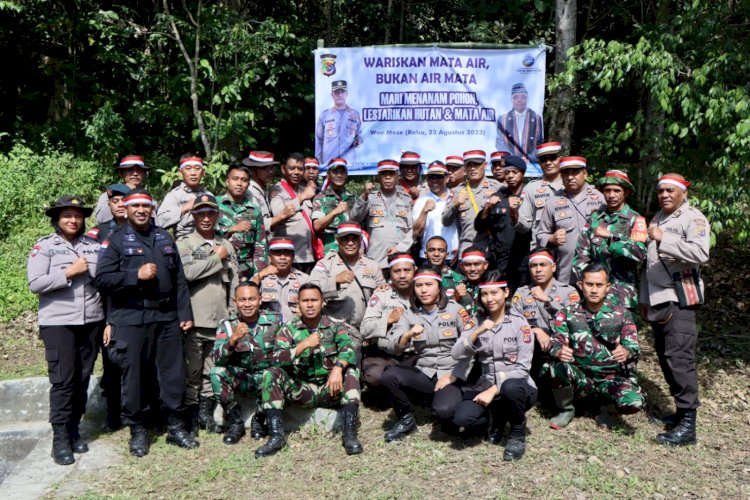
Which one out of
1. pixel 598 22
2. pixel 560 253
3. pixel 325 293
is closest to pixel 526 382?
pixel 560 253

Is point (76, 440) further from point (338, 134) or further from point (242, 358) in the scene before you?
point (338, 134)

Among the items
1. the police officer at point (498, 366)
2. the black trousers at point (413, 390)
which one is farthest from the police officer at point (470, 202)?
the black trousers at point (413, 390)

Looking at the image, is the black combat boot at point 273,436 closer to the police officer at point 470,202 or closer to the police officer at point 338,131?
the police officer at point 470,202

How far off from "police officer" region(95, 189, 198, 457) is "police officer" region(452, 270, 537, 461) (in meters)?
2.23

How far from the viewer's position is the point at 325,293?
6.45 m

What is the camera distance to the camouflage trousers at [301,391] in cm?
586

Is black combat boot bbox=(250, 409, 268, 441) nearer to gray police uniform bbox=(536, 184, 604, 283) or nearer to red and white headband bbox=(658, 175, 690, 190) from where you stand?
gray police uniform bbox=(536, 184, 604, 283)

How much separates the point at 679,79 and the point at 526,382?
129 inches

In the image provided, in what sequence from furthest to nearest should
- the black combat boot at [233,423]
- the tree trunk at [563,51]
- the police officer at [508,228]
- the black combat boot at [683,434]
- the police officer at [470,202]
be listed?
the tree trunk at [563,51]
the police officer at [470,202]
the police officer at [508,228]
the black combat boot at [233,423]
the black combat boot at [683,434]

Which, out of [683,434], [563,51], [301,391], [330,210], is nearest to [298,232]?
[330,210]

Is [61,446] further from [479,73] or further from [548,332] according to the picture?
[479,73]

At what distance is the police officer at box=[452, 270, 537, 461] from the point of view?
18.4 feet

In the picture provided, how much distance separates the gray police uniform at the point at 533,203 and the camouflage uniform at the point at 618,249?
24.1 inches

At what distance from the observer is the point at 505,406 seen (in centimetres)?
566
